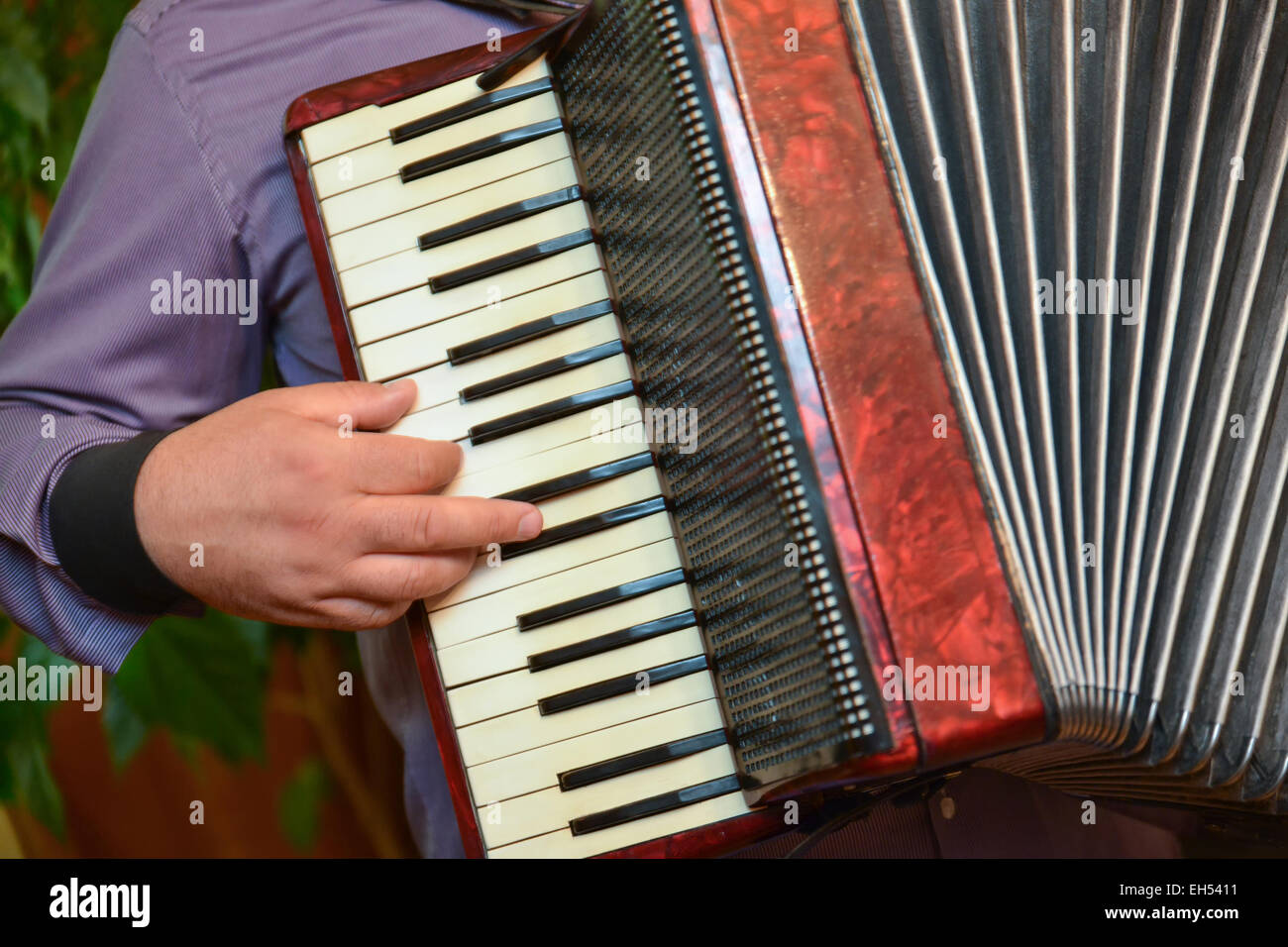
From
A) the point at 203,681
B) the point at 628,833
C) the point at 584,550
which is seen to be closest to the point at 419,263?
the point at 584,550

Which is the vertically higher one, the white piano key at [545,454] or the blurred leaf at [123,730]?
the white piano key at [545,454]

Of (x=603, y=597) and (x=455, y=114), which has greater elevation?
(x=455, y=114)

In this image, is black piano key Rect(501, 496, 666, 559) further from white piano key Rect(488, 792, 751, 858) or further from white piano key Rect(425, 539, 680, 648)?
white piano key Rect(488, 792, 751, 858)

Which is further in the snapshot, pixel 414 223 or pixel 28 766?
pixel 28 766

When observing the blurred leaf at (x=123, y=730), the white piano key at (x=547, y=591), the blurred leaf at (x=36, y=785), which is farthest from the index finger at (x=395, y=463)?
the blurred leaf at (x=36, y=785)

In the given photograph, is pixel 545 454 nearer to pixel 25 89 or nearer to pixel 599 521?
pixel 599 521

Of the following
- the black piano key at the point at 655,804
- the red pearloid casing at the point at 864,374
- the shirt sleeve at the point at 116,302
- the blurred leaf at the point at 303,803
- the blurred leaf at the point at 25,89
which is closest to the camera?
the red pearloid casing at the point at 864,374

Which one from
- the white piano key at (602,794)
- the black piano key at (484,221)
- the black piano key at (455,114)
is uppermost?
the black piano key at (455,114)

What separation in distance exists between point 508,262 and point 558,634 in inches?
11.4

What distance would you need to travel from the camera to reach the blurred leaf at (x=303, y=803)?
1.61 m

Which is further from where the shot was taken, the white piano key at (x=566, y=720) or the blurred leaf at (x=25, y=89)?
the blurred leaf at (x=25, y=89)

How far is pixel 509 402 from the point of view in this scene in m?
0.81

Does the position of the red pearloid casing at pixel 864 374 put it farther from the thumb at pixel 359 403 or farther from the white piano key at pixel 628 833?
the thumb at pixel 359 403

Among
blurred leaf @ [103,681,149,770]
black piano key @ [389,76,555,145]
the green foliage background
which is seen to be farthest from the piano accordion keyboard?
blurred leaf @ [103,681,149,770]
